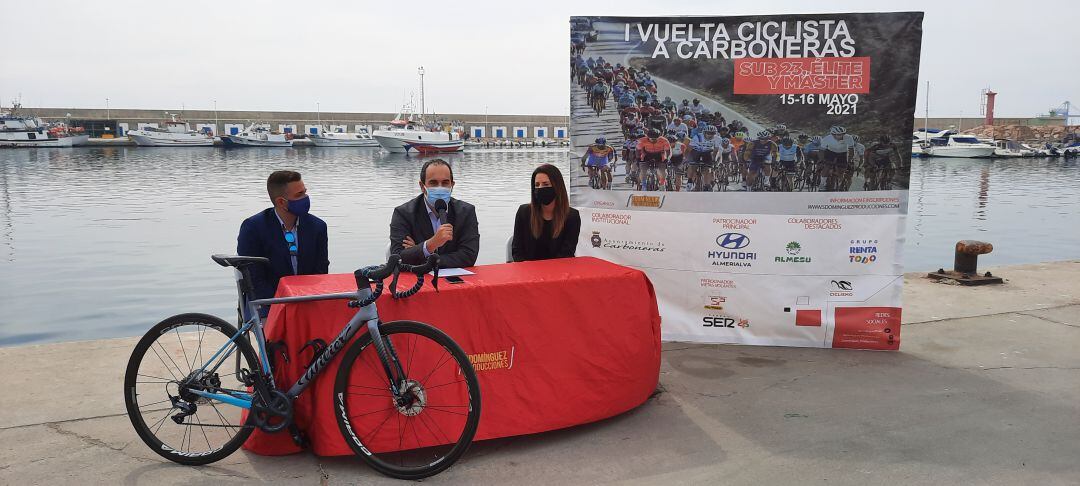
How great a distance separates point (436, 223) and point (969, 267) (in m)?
6.21

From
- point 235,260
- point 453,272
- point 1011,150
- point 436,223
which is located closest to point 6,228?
point 436,223

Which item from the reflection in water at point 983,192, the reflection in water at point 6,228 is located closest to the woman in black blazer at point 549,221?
the reflection in water at point 6,228

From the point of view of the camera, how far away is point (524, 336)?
3895 millimetres

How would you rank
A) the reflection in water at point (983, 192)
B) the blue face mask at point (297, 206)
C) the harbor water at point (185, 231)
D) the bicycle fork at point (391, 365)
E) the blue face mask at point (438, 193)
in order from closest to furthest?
the bicycle fork at point (391, 365) < the blue face mask at point (297, 206) < the blue face mask at point (438, 193) < the harbor water at point (185, 231) < the reflection in water at point (983, 192)

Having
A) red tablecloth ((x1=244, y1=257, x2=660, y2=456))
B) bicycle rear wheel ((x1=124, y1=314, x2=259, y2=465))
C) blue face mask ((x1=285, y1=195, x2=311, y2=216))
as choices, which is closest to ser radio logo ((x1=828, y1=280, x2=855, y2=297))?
red tablecloth ((x1=244, y1=257, x2=660, y2=456))

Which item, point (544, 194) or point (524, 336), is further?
point (544, 194)

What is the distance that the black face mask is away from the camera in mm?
4918

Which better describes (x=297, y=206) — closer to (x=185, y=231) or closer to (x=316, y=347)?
(x=316, y=347)

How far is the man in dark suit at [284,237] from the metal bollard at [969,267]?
6.68 meters

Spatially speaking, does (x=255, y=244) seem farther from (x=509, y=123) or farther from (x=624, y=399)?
(x=509, y=123)

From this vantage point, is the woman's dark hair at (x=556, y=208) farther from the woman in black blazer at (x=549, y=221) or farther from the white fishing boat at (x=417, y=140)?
the white fishing boat at (x=417, y=140)

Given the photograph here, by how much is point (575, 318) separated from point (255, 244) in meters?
1.79

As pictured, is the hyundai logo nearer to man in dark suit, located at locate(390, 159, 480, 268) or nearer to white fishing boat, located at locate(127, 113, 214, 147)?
man in dark suit, located at locate(390, 159, 480, 268)

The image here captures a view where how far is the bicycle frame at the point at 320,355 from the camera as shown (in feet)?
11.3
